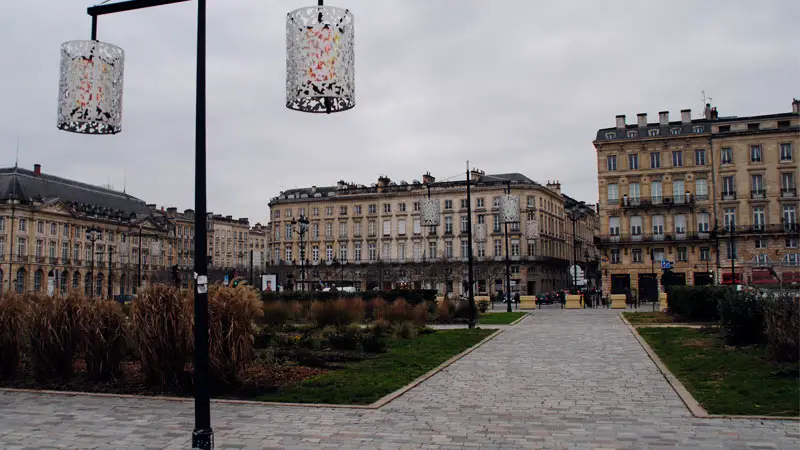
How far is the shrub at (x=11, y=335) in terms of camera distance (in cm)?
1194

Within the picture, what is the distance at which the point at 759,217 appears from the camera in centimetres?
5369

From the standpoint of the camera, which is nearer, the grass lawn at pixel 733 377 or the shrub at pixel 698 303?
the grass lawn at pixel 733 377

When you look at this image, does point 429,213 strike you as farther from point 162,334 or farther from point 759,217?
point 759,217

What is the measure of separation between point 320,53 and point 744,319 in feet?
45.8

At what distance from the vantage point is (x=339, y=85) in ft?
19.4

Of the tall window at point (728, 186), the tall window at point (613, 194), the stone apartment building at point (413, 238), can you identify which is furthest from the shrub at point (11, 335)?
the stone apartment building at point (413, 238)

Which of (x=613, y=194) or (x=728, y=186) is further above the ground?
(x=728, y=186)

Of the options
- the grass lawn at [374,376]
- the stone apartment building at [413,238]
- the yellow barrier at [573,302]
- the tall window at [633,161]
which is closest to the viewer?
the grass lawn at [374,376]

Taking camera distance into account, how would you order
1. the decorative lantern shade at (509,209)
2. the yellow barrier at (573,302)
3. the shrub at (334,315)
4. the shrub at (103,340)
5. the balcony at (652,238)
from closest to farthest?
the shrub at (103,340) < the shrub at (334,315) < the decorative lantern shade at (509,209) < the yellow barrier at (573,302) < the balcony at (652,238)

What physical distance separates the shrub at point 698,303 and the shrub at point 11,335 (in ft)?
65.9

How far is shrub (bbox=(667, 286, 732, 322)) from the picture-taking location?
23.8 m

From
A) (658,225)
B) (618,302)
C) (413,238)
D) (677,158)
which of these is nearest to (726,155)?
(677,158)

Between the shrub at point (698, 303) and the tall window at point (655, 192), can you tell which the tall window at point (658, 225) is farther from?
the shrub at point (698, 303)

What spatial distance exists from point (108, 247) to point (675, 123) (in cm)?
6732
